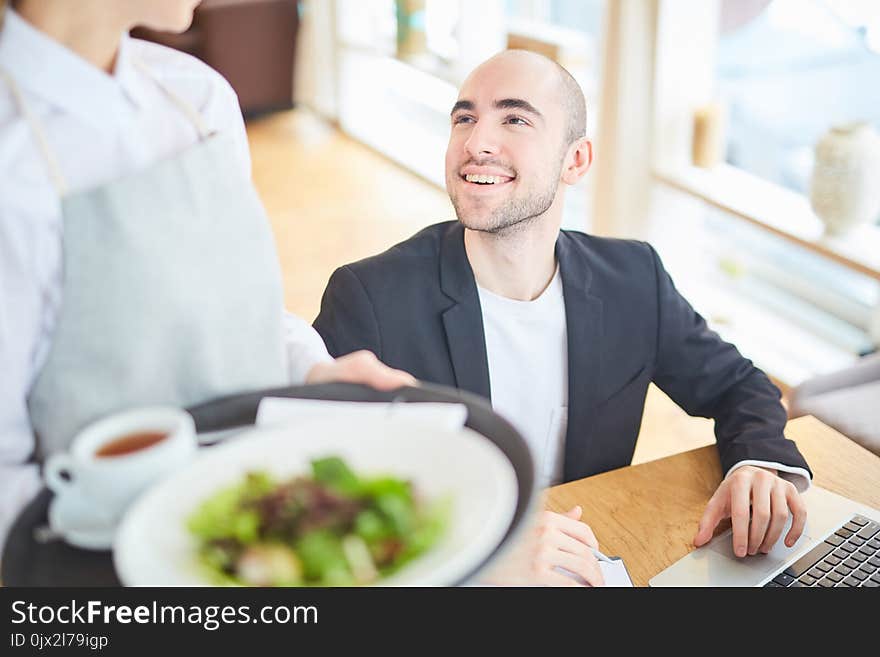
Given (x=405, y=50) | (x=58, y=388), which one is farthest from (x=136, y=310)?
(x=405, y=50)

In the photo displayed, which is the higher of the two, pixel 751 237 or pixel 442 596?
pixel 442 596

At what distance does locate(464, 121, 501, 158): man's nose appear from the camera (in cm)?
155

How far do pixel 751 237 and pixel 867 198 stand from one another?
62cm

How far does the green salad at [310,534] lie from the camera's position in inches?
24.9

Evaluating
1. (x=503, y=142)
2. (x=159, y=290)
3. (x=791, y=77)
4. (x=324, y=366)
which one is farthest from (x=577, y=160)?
(x=791, y=77)

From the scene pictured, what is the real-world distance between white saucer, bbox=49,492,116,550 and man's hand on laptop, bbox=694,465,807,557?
2.60ft

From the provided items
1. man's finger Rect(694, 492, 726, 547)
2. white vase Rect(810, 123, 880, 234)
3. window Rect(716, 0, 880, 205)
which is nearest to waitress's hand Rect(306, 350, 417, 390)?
man's finger Rect(694, 492, 726, 547)

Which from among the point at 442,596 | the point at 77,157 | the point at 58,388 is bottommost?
the point at 442,596

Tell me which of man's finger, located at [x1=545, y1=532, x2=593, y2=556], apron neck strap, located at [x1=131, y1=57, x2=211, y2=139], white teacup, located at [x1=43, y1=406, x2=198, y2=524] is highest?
apron neck strap, located at [x1=131, y1=57, x2=211, y2=139]

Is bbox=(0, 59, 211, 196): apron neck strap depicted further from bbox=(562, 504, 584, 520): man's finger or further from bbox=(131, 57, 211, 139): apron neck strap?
bbox=(562, 504, 584, 520): man's finger

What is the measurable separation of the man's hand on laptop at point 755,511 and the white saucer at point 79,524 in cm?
79

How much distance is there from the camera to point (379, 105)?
4.91 meters

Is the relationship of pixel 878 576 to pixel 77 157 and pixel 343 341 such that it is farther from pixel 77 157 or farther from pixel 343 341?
pixel 77 157

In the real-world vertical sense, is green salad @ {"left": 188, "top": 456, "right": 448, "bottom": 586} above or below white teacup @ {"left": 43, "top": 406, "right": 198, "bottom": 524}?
below
